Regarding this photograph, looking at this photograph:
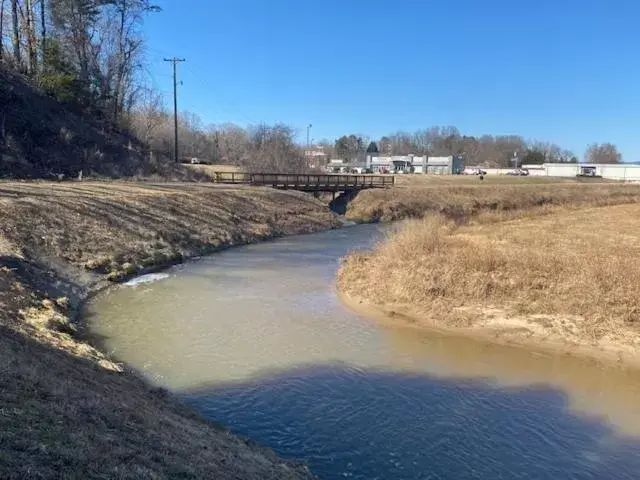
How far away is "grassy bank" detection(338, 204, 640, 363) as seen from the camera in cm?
1431

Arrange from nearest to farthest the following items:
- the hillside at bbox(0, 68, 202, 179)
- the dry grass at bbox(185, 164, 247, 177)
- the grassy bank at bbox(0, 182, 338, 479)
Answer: the grassy bank at bbox(0, 182, 338, 479) → the hillside at bbox(0, 68, 202, 179) → the dry grass at bbox(185, 164, 247, 177)

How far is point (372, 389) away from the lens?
11.1m

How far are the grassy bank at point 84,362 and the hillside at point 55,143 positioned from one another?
10654 mm

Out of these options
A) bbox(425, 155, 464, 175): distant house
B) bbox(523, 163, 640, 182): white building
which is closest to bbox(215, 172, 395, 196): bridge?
bbox(425, 155, 464, 175): distant house

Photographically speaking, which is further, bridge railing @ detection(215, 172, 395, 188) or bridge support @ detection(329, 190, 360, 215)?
bridge support @ detection(329, 190, 360, 215)

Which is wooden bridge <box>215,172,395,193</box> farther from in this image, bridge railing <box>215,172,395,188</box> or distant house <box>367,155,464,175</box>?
distant house <box>367,155,464,175</box>

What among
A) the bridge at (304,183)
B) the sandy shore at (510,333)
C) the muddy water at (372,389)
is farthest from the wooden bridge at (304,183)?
the sandy shore at (510,333)

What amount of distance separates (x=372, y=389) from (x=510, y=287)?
24.3 ft

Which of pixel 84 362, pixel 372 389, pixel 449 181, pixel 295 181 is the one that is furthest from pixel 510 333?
pixel 449 181

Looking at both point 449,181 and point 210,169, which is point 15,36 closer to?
point 210,169

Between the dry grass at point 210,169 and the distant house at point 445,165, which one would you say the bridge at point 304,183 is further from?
the distant house at point 445,165

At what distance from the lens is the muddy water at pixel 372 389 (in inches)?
336

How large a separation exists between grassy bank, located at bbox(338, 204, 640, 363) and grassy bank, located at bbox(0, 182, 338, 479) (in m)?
9.03

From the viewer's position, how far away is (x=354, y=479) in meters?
7.82
